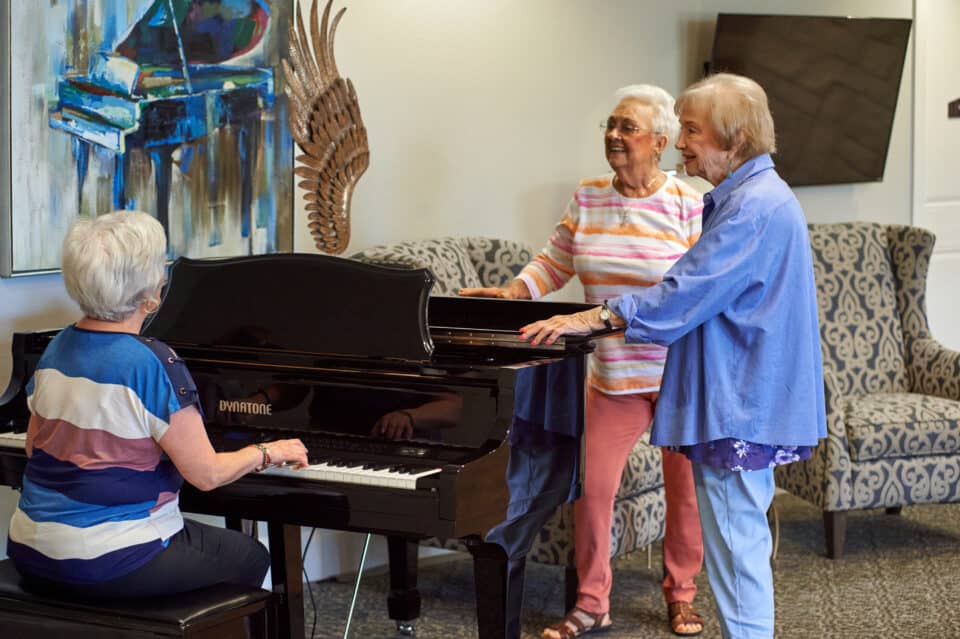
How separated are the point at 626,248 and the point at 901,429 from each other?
5.30 feet

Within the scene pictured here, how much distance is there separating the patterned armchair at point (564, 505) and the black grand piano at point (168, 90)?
548 millimetres

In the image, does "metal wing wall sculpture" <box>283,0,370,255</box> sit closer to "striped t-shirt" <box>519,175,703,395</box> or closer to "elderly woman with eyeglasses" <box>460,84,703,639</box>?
"elderly woman with eyeglasses" <box>460,84,703,639</box>

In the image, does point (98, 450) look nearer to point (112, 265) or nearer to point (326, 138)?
point (112, 265)

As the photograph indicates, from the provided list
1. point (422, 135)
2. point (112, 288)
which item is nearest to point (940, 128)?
point (422, 135)

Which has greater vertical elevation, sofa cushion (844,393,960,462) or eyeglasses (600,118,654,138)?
eyeglasses (600,118,654,138)

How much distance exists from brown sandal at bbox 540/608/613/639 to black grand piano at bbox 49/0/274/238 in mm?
1522

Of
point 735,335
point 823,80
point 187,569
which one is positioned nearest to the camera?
point 187,569

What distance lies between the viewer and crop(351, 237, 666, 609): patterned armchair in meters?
3.90

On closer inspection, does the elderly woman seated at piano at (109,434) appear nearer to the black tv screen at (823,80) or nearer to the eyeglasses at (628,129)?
the eyeglasses at (628,129)

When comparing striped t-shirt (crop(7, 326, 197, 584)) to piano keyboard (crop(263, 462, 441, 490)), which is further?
piano keyboard (crop(263, 462, 441, 490))

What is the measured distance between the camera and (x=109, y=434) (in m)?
2.42

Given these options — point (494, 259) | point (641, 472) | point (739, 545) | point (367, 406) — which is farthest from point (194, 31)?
point (739, 545)

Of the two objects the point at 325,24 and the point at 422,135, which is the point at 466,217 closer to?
the point at 422,135

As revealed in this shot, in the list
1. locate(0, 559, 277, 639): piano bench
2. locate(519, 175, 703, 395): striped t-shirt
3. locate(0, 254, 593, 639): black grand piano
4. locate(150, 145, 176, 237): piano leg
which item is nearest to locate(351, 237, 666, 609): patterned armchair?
locate(519, 175, 703, 395): striped t-shirt
